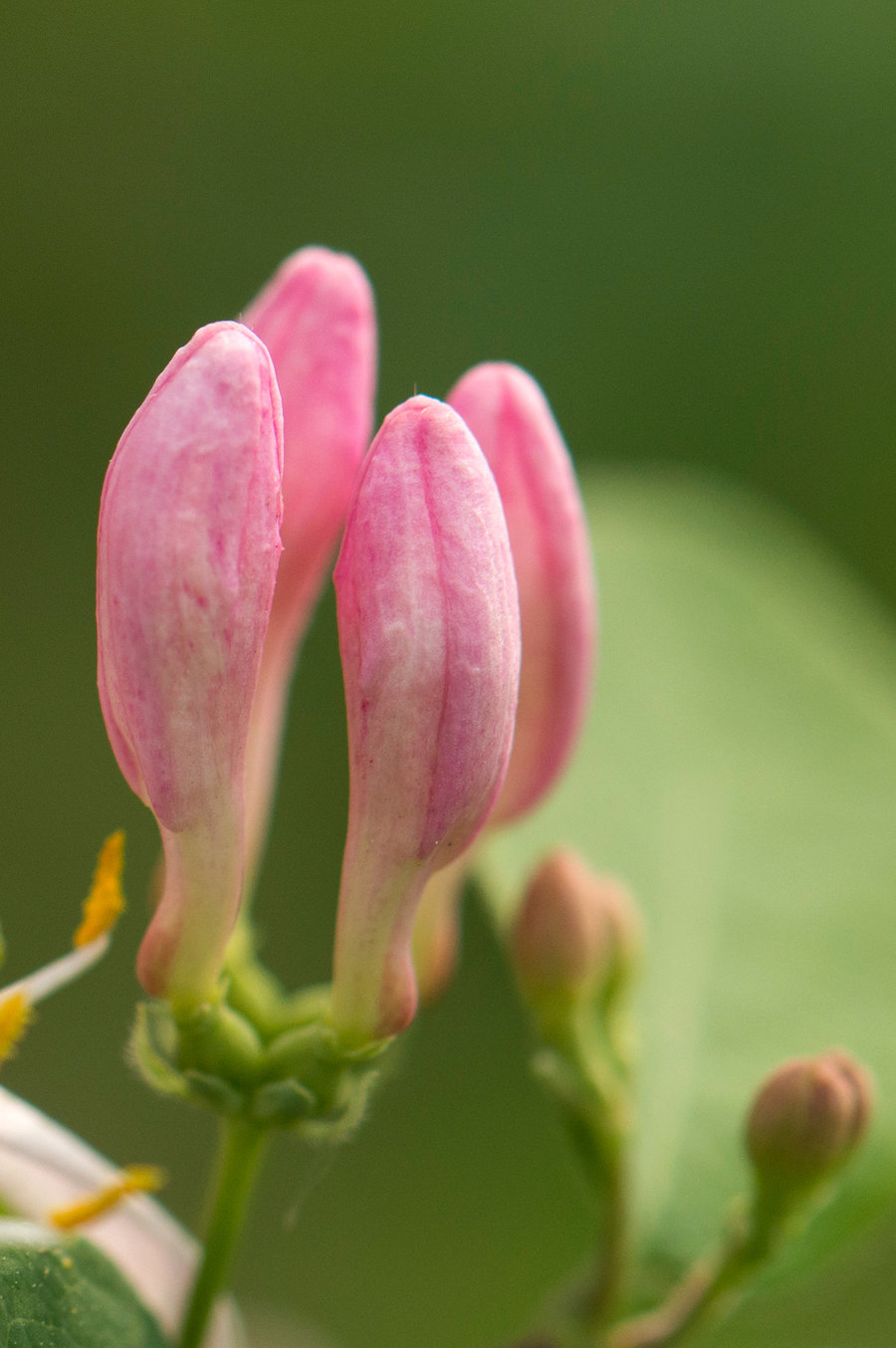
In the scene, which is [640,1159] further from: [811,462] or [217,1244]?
[811,462]

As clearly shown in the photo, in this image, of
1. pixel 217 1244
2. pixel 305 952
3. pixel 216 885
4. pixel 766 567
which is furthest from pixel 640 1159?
pixel 305 952

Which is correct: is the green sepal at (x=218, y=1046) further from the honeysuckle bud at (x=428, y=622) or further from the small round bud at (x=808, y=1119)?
the small round bud at (x=808, y=1119)

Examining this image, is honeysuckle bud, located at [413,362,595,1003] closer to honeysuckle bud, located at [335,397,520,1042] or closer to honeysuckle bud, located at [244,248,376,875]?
honeysuckle bud, located at [244,248,376,875]

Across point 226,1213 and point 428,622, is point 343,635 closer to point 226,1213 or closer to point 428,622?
point 428,622

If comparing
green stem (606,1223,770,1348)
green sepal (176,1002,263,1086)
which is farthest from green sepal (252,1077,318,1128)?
green stem (606,1223,770,1348)

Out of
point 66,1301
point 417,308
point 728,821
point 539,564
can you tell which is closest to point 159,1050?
point 66,1301

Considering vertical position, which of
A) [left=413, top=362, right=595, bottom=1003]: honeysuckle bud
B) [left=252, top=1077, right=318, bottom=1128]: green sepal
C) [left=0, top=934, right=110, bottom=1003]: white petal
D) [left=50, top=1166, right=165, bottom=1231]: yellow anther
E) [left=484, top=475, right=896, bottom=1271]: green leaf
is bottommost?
[left=484, top=475, right=896, bottom=1271]: green leaf

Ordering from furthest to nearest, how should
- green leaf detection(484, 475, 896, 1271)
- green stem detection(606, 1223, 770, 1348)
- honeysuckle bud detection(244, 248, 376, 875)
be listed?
green leaf detection(484, 475, 896, 1271)
green stem detection(606, 1223, 770, 1348)
honeysuckle bud detection(244, 248, 376, 875)
